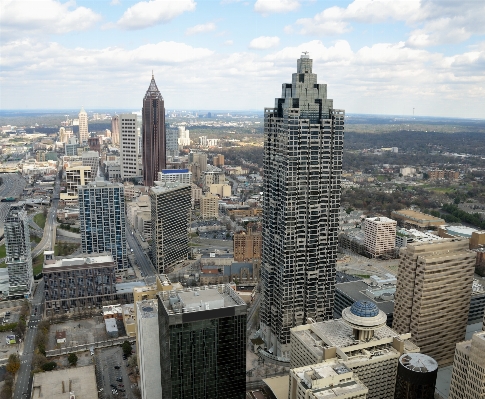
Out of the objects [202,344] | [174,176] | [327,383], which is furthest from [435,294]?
[174,176]

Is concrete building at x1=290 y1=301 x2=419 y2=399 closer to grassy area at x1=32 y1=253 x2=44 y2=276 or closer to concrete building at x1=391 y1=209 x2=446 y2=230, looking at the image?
grassy area at x1=32 y1=253 x2=44 y2=276

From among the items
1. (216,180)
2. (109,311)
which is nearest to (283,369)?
(109,311)

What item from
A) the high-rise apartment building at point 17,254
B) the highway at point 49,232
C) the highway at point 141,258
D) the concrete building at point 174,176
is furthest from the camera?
the concrete building at point 174,176

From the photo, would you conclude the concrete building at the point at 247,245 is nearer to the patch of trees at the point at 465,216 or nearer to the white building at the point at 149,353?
the white building at the point at 149,353

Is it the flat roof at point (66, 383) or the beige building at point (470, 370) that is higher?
the beige building at point (470, 370)

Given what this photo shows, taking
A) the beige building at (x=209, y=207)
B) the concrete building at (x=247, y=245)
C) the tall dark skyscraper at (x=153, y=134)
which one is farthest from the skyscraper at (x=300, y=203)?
the tall dark skyscraper at (x=153, y=134)

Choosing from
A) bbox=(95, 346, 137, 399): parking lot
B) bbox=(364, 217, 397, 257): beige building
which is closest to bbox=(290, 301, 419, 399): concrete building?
bbox=(95, 346, 137, 399): parking lot

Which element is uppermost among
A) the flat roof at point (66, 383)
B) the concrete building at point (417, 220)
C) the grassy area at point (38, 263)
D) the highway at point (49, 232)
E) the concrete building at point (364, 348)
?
the concrete building at point (364, 348)
